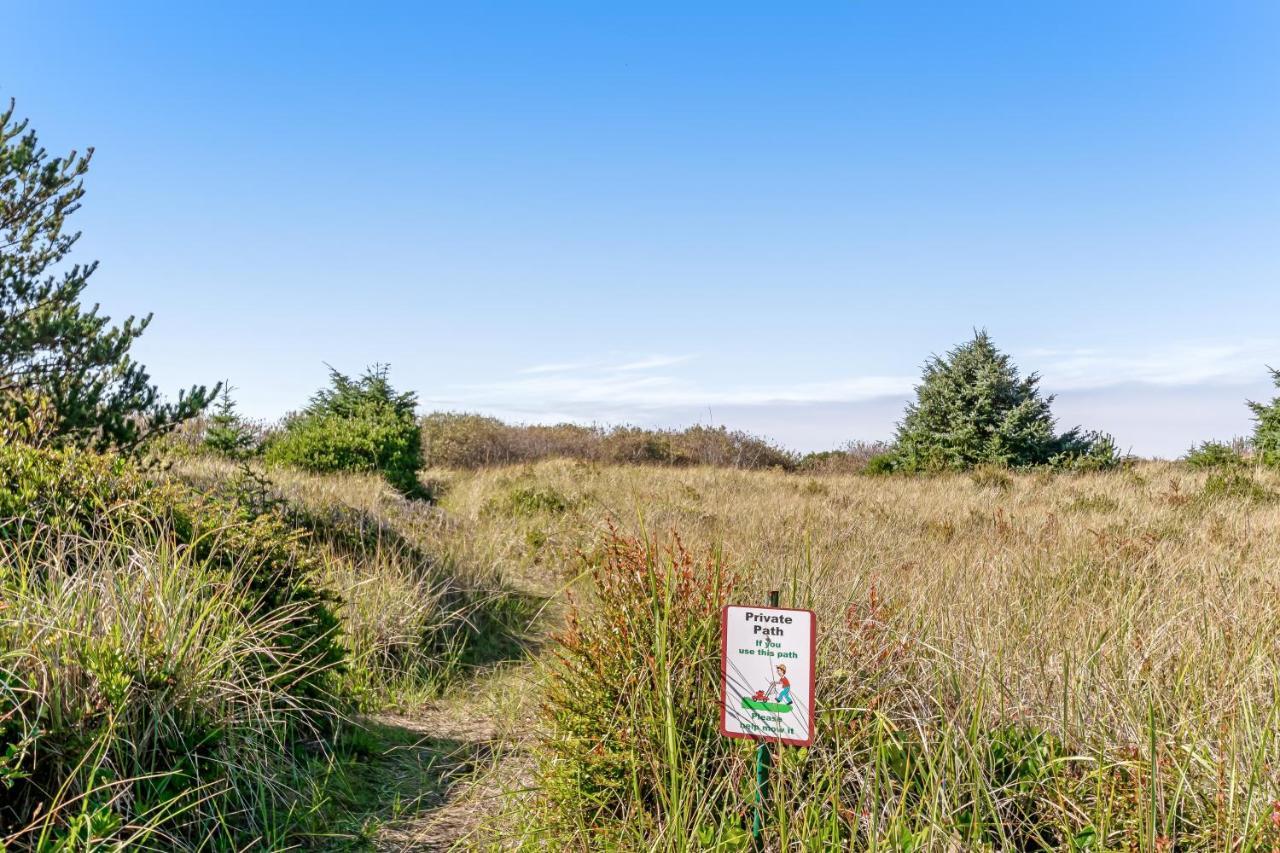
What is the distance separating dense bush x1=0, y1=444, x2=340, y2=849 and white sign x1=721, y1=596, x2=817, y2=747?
2.10 m

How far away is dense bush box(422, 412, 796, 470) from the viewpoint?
23891mm

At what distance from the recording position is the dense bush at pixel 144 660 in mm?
3344

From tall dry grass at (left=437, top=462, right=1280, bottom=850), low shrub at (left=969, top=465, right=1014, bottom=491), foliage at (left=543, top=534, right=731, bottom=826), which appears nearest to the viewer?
tall dry grass at (left=437, top=462, right=1280, bottom=850)

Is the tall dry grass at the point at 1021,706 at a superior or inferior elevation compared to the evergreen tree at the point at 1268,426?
inferior

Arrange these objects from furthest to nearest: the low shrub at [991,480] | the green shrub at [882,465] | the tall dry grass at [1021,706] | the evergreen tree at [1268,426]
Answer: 1. the green shrub at [882,465]
2. the evergreen tree at [1268,426]
3. the low shrub at [991,480]
4. the tall dry grass at [1021,706]

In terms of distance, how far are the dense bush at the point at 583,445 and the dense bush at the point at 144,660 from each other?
18.2 metres

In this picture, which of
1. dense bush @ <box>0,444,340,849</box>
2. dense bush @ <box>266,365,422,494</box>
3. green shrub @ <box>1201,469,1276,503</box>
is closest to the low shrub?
green shrub @ <box>1201,469,1276,503</box>

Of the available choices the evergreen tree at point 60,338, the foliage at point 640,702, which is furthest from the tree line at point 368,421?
the foliage at point 640,702

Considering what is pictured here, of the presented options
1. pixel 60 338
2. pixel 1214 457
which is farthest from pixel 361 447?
pixel 1214 457

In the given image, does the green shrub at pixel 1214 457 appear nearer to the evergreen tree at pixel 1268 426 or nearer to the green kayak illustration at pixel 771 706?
the evergreen tree at pixel 1268 426

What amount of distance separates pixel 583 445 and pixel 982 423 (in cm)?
1092

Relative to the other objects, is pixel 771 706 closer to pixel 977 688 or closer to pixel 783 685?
pixel 783 685

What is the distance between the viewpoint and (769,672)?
2.97m

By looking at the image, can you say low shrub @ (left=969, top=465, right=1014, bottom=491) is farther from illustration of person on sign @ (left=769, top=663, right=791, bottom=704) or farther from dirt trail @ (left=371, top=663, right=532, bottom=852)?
illustration of person on sign @ (left=769, top=663, right=791, bottom=704)
